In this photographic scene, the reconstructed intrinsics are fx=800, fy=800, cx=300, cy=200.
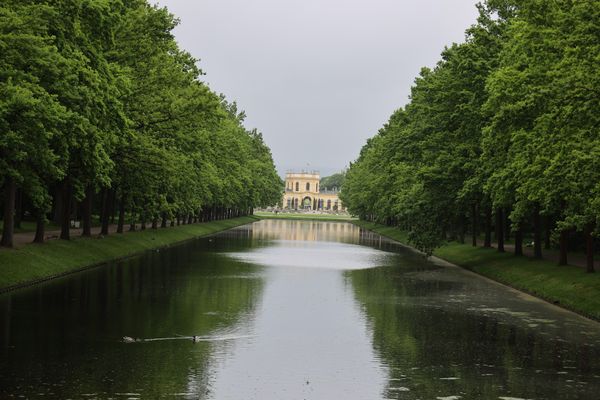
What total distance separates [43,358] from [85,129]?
1379 centimetres

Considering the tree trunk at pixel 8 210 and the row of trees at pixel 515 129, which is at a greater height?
the row of trees at pixel 515 129

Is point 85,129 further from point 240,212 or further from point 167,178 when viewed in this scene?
point 240,212

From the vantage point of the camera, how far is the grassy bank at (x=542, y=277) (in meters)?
28.4

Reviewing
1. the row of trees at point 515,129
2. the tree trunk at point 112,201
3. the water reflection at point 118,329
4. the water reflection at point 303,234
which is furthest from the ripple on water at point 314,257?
the water reflection at point 303,234

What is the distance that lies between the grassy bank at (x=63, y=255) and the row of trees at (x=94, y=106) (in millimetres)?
1415

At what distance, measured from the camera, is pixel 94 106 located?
30609mm

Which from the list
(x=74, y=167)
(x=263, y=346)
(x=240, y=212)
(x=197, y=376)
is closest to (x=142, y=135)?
(x=74, y=167)

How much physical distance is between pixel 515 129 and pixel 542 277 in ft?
22.4

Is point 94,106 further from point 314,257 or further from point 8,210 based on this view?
point 314,257

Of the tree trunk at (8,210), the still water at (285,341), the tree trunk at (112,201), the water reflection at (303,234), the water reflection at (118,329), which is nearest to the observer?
the water reflection at (118,329)

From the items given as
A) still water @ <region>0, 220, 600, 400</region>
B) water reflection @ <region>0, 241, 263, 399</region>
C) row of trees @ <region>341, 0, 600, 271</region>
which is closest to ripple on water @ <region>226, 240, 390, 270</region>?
row of trees @ <region>341, 0, 600, 271</region>

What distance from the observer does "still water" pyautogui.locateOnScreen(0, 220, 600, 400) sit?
1520 centimetres

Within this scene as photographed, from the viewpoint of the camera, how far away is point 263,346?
771 inches

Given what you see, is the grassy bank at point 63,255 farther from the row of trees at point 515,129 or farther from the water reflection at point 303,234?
the water reflection at point 303,234
